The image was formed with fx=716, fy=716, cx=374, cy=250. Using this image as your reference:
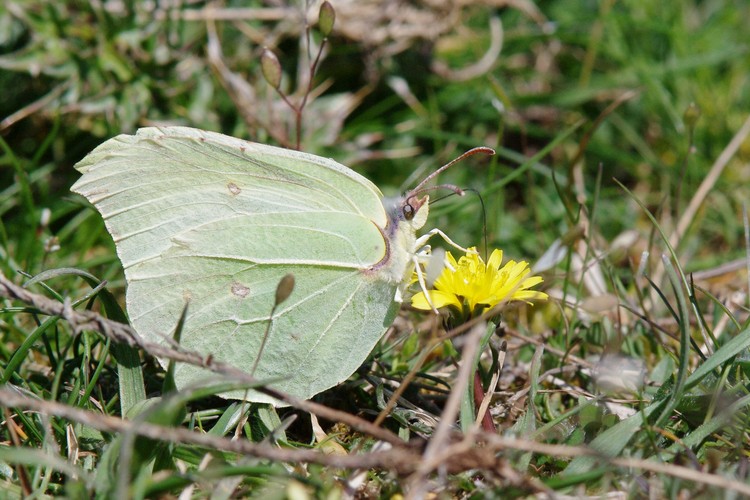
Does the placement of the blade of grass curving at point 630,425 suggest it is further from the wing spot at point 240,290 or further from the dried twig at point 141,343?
the wing spot at point 240,290

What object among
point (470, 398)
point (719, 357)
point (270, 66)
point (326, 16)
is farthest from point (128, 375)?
point (719, 357)

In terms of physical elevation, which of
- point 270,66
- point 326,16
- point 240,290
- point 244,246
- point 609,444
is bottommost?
point 609,444

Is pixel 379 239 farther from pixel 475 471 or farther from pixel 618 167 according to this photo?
pixel 618 167

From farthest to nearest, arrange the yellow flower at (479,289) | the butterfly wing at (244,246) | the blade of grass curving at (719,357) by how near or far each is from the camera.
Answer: the butterfly wing at (244,246)
the yellow flower at (479,289)
the blade of grass curving at (719,357)

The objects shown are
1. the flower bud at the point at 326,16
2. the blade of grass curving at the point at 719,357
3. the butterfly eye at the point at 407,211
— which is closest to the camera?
the blade of grass curving at the point at 719,357

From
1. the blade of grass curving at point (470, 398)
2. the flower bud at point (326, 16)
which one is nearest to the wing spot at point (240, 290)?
the blade of grass curving at point (470, 398)

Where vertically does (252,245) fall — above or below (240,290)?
above

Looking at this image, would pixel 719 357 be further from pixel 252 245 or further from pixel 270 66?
pixel 270 66
